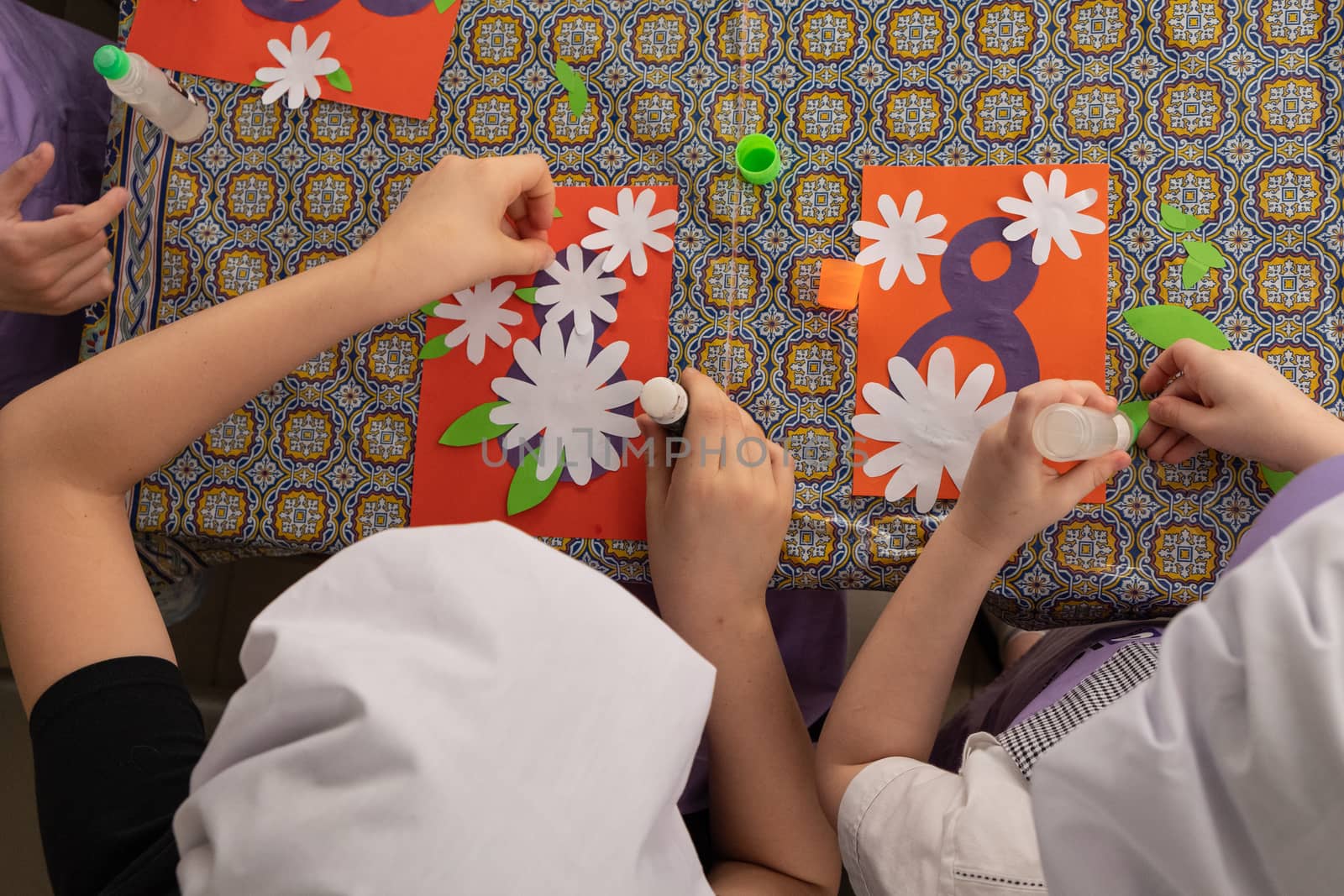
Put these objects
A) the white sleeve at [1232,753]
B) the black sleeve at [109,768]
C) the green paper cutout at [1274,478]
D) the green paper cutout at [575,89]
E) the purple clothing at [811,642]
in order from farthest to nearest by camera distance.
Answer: the purple clothing at [811,642] → the green paper cutout at [575,89] → the green paper cutout at [1274,478] → the black sleeve at [109,768] → the white sleeve at [1232,753]

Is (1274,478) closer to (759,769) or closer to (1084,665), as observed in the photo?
(1084,665)

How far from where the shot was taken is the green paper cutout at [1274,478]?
2.01 ft

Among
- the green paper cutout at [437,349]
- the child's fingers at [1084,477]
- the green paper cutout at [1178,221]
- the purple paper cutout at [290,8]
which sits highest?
the purple paper cutout at [290,8]

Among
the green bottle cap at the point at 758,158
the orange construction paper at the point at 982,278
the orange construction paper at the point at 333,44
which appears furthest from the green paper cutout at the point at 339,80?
the orange construction paper at the point at 982,278

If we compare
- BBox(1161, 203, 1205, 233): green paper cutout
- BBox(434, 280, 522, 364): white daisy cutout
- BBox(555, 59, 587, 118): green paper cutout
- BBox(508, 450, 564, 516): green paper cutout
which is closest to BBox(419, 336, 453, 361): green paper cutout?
BBox(434, 280, 522, 364): white daisy cutout

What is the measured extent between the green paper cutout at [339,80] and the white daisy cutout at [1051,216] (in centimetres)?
56

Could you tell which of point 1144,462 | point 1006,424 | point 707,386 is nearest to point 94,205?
point 707,386

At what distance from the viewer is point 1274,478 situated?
618mm

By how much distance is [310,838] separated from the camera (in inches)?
13.1

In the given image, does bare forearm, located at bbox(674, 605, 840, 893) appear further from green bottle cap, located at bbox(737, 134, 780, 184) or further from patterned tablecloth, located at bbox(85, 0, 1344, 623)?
green bottle cap, located at bbox(737, 134, 780, 184)

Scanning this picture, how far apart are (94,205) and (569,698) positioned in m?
0.64

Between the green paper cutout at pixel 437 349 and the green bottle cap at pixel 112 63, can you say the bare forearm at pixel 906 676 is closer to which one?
the green paper cutout at pixel 437 349

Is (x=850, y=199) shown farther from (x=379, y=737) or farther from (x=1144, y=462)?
(x=379, y=737)

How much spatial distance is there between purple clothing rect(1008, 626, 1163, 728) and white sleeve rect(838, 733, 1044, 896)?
0.14 metres
